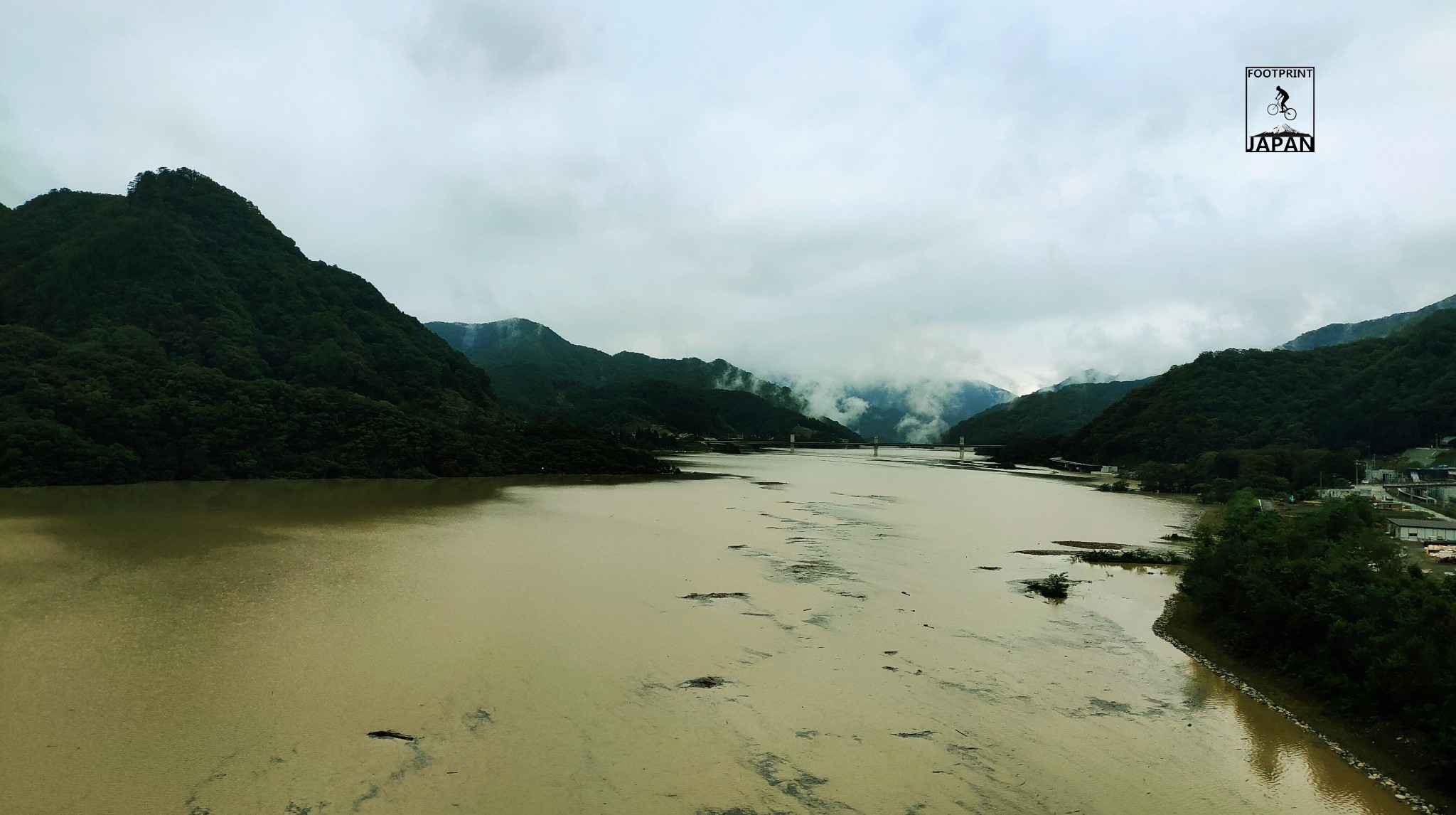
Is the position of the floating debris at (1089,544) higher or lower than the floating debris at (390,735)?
higher

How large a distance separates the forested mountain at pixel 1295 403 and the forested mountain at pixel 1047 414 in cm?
4272

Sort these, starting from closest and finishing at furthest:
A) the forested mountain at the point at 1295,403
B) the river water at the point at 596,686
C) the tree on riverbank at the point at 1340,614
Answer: the river water at the point at 596,686, the tree on riverbank at the point at 1340,614, the forested mountain at the point at 1295,403

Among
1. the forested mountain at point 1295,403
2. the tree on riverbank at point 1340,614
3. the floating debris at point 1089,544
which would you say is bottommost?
the floating debris at point 1089,544

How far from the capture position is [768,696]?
10.6 m

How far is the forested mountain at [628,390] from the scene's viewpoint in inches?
4144

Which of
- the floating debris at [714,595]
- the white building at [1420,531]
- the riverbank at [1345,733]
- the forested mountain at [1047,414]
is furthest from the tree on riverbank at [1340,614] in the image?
the forested mountain at [1047,414]

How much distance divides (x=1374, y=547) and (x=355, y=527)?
27.7 metres

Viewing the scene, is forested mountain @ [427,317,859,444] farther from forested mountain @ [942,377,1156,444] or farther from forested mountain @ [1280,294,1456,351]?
forested mountain @ [1280,294,1456,351]

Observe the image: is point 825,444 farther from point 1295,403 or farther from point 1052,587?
point 1052,587

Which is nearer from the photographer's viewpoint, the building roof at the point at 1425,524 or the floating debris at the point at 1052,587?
the floating debris at the point at 1052,587

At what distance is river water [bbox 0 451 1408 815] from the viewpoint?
7.86 m

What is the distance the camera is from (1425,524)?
24453 millimetres

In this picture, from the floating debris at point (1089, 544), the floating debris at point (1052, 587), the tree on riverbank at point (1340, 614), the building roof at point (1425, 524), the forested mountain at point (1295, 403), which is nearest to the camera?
the tree on riverbank at point (1340, 614)

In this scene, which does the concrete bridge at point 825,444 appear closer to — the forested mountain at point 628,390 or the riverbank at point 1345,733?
the forested mountain at point 628,390
